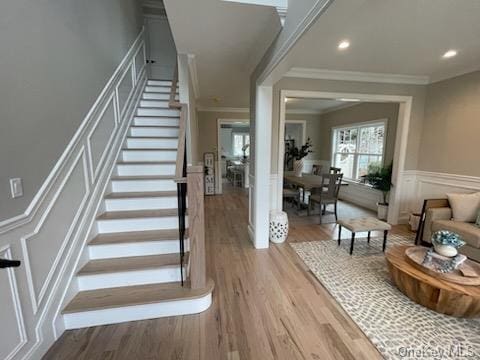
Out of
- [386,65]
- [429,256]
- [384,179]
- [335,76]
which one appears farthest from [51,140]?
[384,179]

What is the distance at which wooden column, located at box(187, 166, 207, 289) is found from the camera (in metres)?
1.78

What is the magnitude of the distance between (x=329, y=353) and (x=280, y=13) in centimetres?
264

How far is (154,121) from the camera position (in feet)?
12.3

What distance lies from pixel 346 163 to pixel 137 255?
18.9 ft

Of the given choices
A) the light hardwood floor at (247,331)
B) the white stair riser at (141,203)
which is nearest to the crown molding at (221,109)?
the white stair riser at (141,203)

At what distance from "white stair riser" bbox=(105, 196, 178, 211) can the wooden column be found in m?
0.96

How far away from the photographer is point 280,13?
1.84m

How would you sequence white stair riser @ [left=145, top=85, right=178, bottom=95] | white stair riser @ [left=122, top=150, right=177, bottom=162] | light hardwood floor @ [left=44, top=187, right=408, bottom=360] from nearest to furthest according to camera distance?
light hardwood floor @ [left=44, top=187, right=408, bottom=360]
white stair riser @ [left=122, top=150, right=177, bottom=162]
white stair riser @ [left=145, top=85, right=178, bottom=95]

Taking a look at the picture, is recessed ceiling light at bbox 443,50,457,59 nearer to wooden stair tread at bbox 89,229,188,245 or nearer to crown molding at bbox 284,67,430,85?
crown molding at bbox 284,67,430,85

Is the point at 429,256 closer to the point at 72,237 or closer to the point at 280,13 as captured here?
the point at 280,13

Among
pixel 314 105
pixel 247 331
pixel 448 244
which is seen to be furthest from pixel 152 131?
pixel 314 105

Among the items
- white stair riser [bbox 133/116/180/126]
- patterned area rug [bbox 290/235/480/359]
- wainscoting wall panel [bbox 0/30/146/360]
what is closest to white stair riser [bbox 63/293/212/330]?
wainscoting wall panel [bbox 0/30/146/360]

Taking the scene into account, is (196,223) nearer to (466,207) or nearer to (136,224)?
(136,224)

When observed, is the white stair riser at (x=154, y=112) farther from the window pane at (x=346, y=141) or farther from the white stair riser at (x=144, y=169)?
the window pane at (x=346, y=141)
